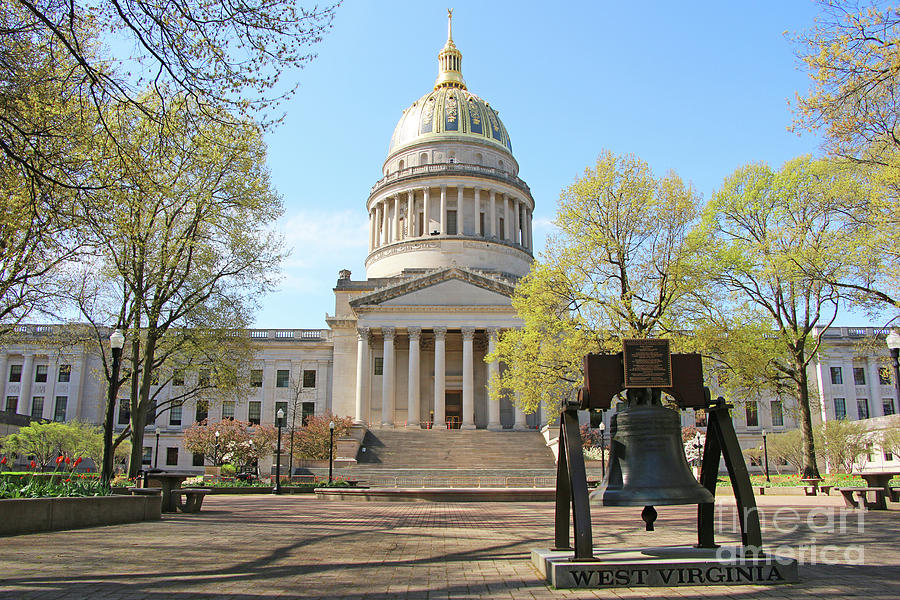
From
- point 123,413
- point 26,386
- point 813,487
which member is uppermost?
point 26,386

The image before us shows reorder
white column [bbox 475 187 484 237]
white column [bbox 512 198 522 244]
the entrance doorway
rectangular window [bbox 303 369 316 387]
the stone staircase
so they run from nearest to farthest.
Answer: the stone staircase
the entrance doorway
rectangular window [bbox 303 369 316 387]
white column [bbox 475 187 484 237]
white column [bbox 512 198 522 244]

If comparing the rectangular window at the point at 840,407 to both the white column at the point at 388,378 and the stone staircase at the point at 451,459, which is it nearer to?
the stone staircase at the point at 451,459

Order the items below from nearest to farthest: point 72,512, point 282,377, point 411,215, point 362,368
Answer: point 72,512 < point 362,368 < point 282,377 < point 411,215

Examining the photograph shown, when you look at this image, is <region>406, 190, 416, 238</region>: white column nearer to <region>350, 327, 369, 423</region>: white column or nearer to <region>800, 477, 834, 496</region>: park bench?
<region>350, 327, 369, 423</region>: white column

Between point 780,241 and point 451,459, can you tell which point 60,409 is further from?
point 780,241

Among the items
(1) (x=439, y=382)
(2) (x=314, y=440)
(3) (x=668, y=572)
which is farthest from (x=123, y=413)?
(3) (x=668, y=572)

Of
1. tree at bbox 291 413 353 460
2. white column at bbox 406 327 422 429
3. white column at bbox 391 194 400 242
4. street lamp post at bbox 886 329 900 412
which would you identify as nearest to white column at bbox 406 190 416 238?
white column at bbox 391 194 400 242

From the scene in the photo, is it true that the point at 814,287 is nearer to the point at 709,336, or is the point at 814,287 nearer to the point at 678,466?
the point at 709,336

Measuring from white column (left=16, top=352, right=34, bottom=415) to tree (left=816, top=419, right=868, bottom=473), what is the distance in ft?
226

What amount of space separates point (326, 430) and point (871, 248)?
37488 millimetres

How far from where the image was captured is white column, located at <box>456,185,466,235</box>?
239 ft

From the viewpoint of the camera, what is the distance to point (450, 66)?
89812mm

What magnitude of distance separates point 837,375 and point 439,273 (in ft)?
141

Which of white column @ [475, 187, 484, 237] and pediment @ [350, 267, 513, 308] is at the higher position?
white column @ [475, 187, 484, 237]
